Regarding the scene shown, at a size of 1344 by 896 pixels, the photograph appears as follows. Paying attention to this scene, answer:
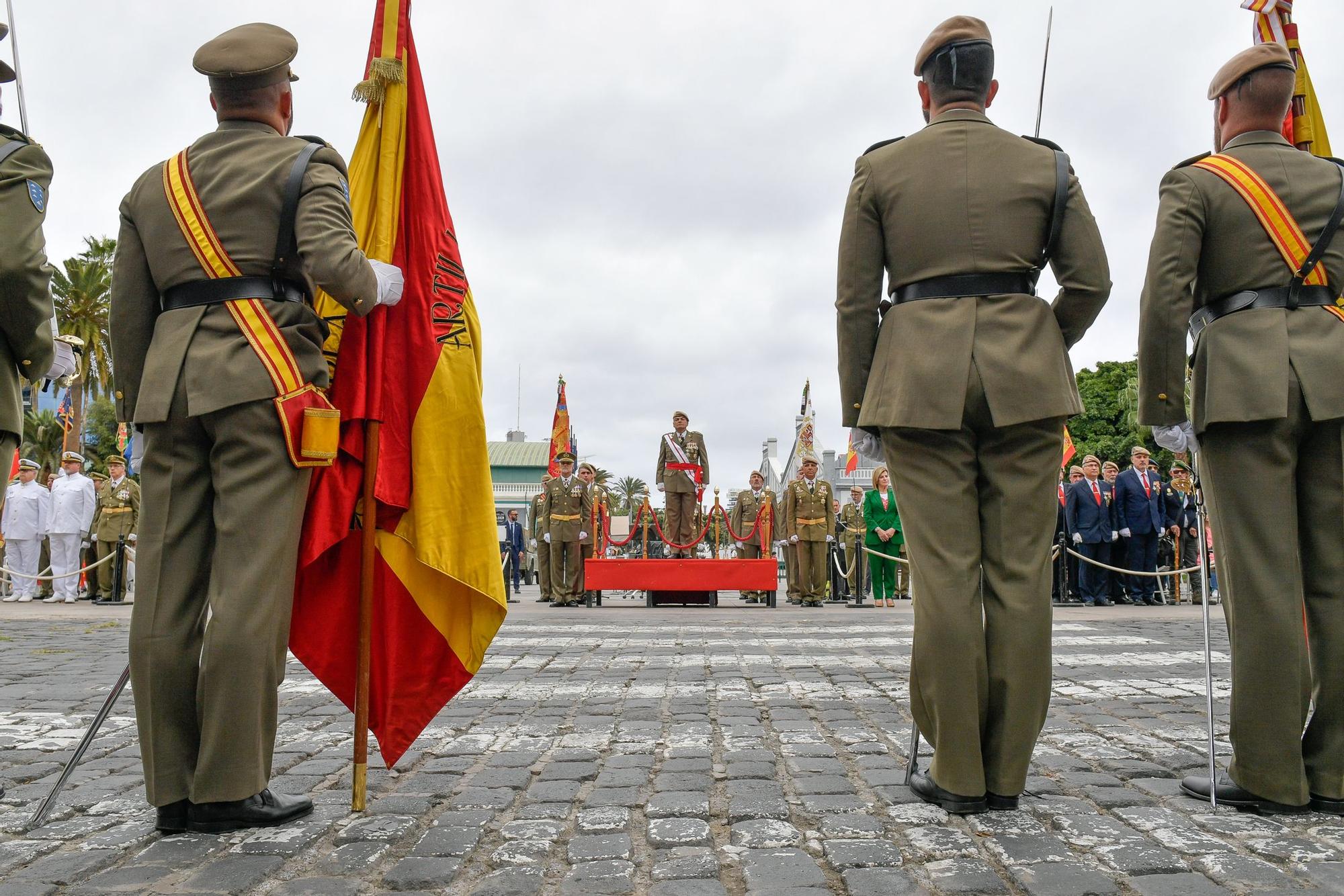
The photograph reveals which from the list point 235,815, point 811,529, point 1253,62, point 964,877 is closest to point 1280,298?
point 1253,62

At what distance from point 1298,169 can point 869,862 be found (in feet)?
8.69

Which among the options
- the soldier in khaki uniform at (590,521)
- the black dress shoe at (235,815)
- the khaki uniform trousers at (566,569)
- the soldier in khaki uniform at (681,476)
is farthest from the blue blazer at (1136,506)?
the black dress shoe at (235,815)

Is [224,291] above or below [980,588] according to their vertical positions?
above

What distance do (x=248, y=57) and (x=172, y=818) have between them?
2.32 m

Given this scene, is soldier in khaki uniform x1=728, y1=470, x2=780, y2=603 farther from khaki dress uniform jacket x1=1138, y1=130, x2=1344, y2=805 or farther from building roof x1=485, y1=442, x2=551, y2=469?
building roof x1=485, y1=442, x2=551, y2=469

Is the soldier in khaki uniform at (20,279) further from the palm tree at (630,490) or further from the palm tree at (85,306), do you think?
the palm tree at (630,490)

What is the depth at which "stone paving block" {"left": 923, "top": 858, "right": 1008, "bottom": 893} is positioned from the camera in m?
2.43

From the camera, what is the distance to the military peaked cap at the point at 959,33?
3453 mm

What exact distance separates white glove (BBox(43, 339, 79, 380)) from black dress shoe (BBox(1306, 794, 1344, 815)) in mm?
4449

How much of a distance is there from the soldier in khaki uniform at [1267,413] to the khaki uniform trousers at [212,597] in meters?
2.87

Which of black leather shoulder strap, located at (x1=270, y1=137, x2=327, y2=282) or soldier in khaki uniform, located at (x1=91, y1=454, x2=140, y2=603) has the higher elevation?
black leather shoulder strap, located at (x1=270, y1=137, x2=327, y2=282)

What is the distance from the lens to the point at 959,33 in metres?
3.46

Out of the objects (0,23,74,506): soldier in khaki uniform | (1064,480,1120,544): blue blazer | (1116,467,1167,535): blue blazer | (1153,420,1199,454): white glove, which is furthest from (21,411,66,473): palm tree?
(1153,420,1199,454): white glove

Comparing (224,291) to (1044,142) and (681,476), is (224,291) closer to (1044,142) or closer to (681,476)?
(1044,142)
